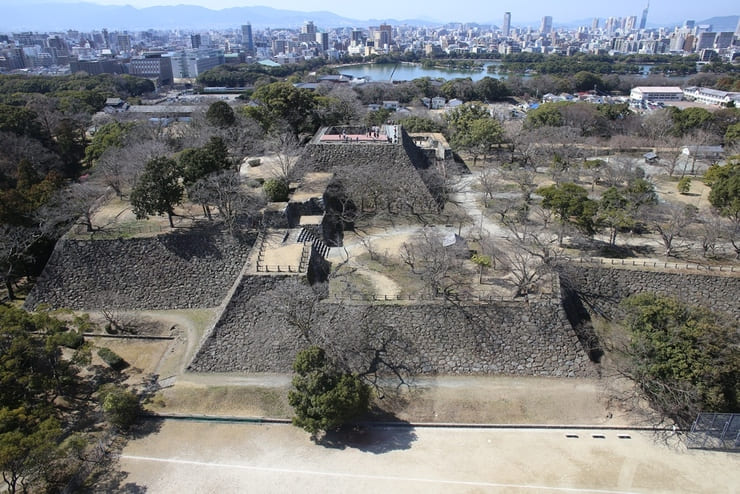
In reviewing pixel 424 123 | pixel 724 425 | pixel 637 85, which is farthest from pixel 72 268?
pixel 637 85

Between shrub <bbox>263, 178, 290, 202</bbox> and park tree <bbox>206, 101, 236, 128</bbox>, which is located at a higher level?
park tree <bbox>206, 101, 236, 128</bbox>

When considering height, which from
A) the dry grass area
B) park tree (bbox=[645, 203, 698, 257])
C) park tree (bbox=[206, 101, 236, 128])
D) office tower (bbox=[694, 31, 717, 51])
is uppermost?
office tower (bbox=[694, 31, 717, 51])

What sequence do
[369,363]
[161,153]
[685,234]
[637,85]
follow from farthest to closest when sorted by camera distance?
[637,85] < [161,153] < [685,234] < [369,363]

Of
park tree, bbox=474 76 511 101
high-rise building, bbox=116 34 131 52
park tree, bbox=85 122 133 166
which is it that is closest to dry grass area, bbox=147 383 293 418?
park tree, bbox=85 122 133 166

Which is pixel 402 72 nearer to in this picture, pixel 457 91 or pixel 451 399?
pixel 457 91

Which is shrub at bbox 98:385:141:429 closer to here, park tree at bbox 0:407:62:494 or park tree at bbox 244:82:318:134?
park tree at bbox 0:407:62:494

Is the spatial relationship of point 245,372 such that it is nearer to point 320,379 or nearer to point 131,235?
point 320,379
